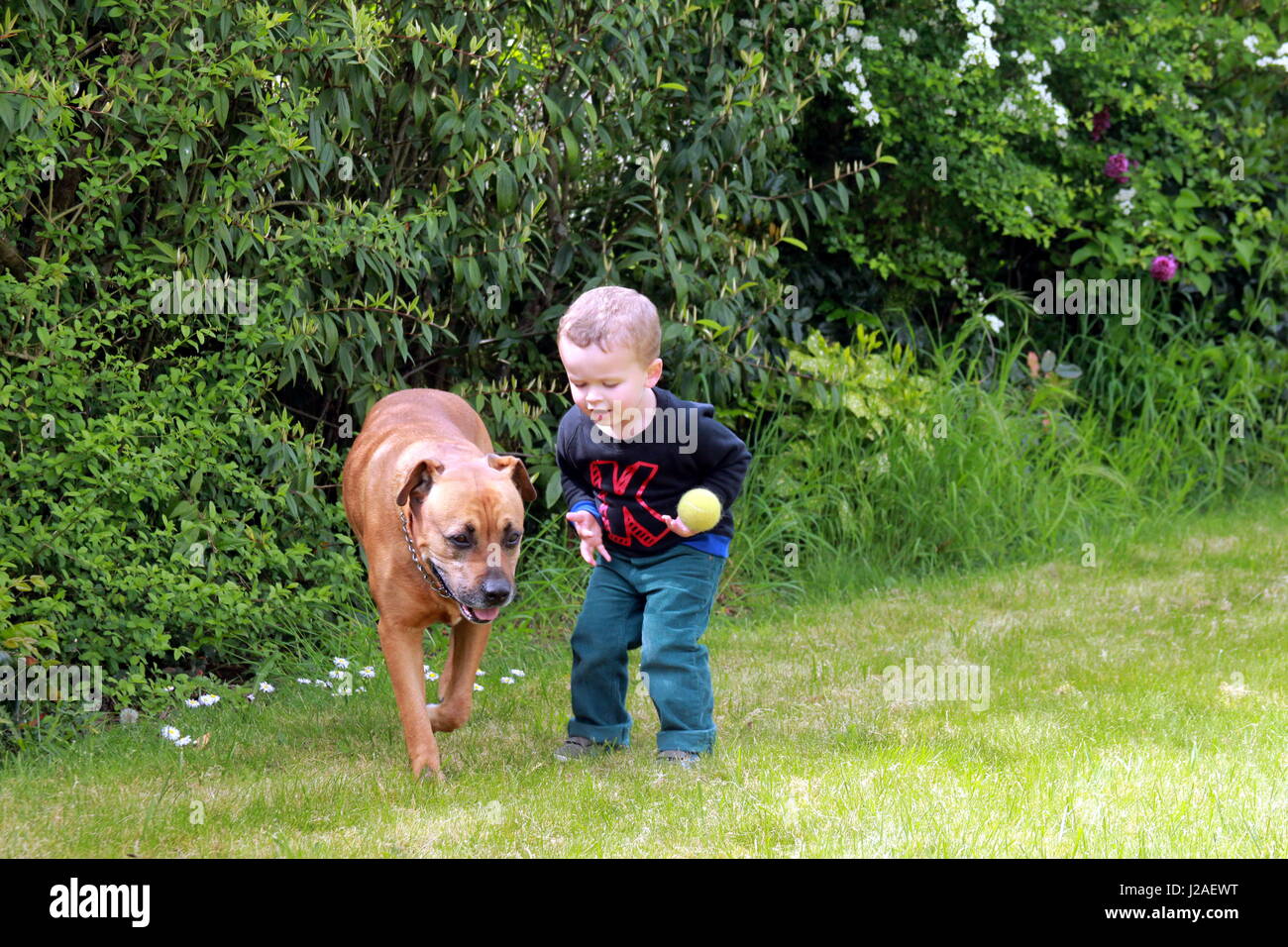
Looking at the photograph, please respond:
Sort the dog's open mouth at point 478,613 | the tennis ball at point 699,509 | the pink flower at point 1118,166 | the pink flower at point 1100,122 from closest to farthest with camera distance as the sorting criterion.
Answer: the dog's open mouth at point 478,613, the tennis ball at point 699,509, the pink flower at point 1118,166, the pink flower at point 1100,122

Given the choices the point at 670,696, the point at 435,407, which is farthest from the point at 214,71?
the point at 670,696

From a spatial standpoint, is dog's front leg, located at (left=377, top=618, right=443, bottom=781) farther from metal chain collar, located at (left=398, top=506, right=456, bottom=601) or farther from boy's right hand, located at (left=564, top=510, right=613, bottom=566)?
boy's right hand, located at (left=564, top=510, right=613, bottom=566)

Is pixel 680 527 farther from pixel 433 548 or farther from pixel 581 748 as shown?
pixel 581 748

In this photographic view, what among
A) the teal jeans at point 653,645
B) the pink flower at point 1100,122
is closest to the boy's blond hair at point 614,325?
the teal jeans at point 653,645

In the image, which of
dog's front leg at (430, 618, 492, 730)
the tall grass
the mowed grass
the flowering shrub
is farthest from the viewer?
the flowering shrub

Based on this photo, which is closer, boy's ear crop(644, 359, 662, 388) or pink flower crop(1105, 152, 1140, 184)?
boy's ear crop(644, 359, 662, 388)

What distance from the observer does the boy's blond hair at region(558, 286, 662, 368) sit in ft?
13.2

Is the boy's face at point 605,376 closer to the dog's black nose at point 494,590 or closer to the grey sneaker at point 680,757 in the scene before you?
the dog's black nose at point 494,590

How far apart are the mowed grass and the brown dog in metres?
0.26

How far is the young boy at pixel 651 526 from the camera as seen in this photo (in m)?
4.22

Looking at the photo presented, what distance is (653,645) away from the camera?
4301 millimetres

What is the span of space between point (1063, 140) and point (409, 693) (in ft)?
21.5

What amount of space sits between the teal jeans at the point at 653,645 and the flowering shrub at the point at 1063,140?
419 cm

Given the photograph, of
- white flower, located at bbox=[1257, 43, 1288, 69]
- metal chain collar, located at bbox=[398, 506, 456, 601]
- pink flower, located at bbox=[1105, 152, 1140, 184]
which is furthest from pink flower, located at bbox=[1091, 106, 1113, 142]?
metal chain collar, located at bbox=[398, 506, 456, 601]
